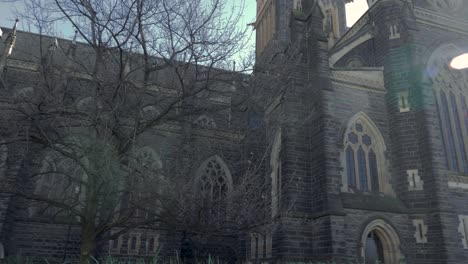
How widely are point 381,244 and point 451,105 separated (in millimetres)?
7052

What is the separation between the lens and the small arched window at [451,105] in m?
14.0

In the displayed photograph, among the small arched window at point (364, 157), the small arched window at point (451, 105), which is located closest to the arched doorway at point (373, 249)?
the small arched window at point (364, 157)

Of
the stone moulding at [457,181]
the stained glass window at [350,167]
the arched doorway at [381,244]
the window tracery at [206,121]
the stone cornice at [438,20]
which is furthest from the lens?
the window tracery at [206,121]

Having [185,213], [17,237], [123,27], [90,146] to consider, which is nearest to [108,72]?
[123,27]

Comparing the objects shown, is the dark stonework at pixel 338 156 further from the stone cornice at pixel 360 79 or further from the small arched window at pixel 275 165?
the small arched window at pixel 275 165

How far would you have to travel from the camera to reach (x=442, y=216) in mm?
11508

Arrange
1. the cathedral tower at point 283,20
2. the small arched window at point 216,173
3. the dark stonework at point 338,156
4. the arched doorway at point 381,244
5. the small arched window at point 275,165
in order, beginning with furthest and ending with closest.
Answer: the cathedral tower at point 283,20 < the small arched window at point 216,173 < the small arched window at point 275,165 < the arched doorway at point 381,244 < the dark stonework at point 338,156

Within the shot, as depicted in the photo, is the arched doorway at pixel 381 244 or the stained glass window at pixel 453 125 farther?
the stained glass window at pixel 453 125

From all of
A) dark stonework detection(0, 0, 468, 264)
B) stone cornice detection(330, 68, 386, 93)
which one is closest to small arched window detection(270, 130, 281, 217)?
dark stonework detection(0, 0, 468, 264)

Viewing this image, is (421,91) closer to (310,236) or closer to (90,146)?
(310,236)

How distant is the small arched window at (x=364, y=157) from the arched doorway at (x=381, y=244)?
1472 millimetres

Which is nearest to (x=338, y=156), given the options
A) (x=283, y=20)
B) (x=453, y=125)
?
(x=453, y=125)

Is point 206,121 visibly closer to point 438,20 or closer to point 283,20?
point 283,20

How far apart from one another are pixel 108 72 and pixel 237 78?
3033 millimetres
